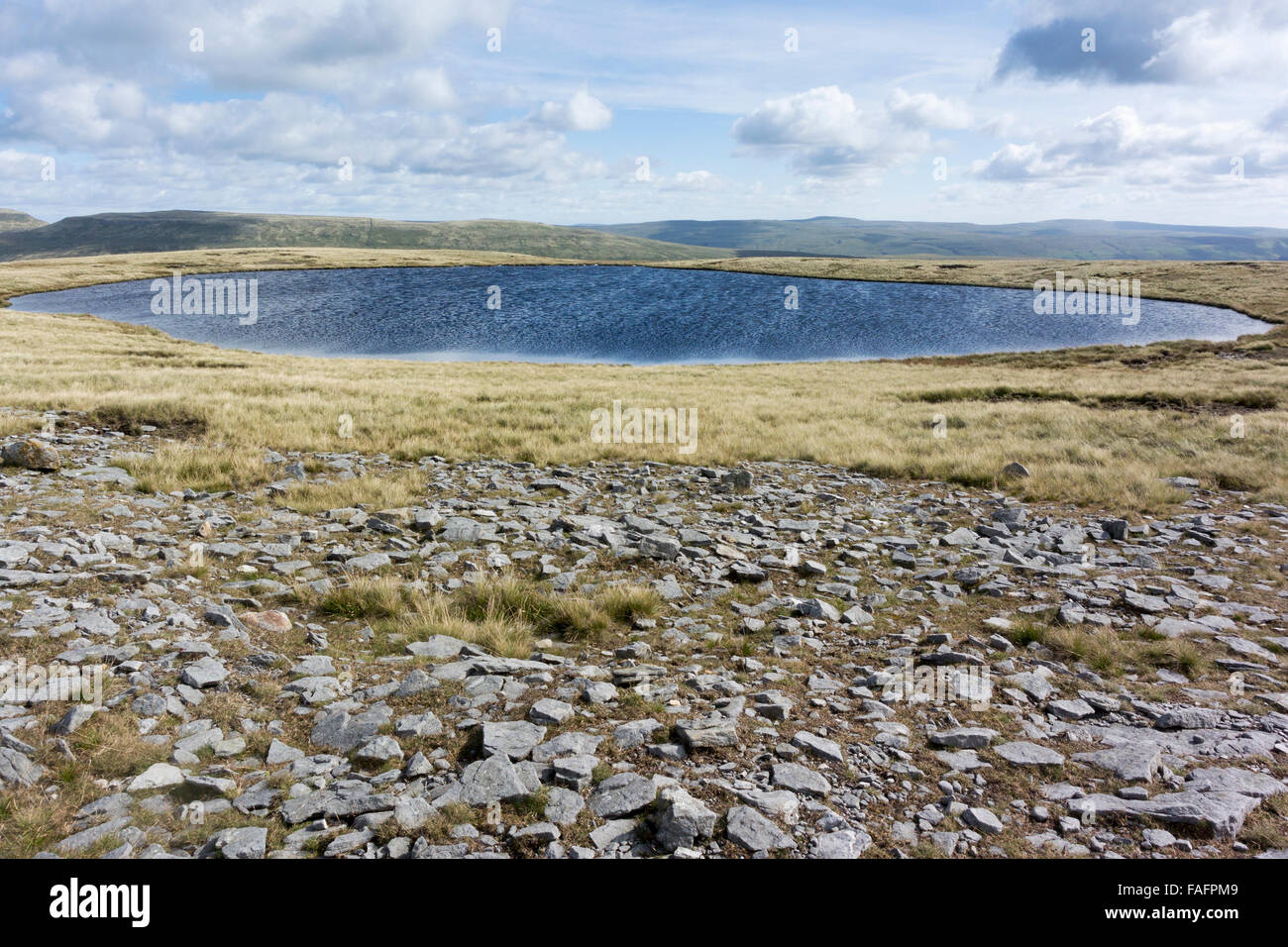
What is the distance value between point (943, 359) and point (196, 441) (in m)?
48.8

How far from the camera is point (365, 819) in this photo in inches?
168

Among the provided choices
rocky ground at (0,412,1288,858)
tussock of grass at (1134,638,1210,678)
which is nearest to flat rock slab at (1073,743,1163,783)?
rocky ground at (0,412,1288,858)

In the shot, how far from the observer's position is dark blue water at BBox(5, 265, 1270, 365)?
186ft

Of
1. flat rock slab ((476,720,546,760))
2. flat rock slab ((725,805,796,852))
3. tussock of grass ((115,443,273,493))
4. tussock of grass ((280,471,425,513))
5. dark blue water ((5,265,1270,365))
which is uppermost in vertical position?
dark blue water ((5,265,1270,365))

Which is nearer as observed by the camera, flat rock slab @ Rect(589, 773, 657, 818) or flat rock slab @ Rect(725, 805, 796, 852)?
flat rock slab @ Rect(725, 805, 796, 852)

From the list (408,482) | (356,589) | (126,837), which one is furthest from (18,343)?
(126,837)

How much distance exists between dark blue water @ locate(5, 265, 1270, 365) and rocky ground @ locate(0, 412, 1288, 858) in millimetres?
44377

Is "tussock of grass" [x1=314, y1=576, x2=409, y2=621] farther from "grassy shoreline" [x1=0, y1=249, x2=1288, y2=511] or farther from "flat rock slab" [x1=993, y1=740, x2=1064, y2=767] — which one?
"grassy shoreline" [x1=0, y1=249, x2=1288, y2=511]

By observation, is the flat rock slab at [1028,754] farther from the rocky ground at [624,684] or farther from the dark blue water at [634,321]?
the dark blue water at [634,321]

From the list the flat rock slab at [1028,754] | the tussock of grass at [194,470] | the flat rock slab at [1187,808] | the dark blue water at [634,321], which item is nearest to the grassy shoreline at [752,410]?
the tussock of grass at [194,470]

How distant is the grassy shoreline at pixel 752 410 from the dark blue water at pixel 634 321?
40.3ft

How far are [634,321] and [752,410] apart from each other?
151 feet
